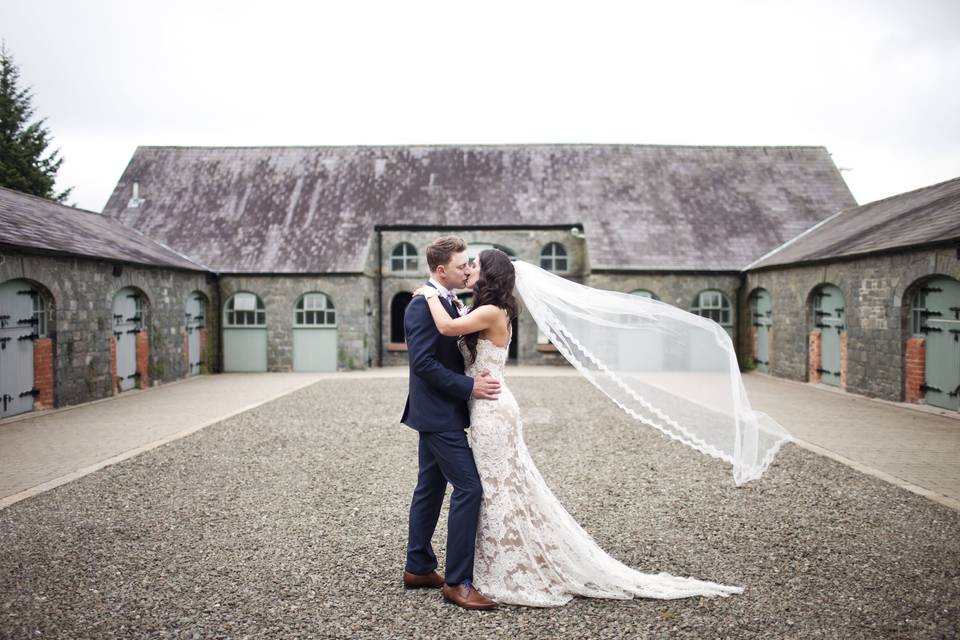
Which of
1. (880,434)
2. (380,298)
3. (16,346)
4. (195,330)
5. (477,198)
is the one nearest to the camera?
(880,434)

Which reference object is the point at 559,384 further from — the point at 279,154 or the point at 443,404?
the point at 279,154

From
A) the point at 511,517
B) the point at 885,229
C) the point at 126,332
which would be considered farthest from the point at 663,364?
the point at 126,332

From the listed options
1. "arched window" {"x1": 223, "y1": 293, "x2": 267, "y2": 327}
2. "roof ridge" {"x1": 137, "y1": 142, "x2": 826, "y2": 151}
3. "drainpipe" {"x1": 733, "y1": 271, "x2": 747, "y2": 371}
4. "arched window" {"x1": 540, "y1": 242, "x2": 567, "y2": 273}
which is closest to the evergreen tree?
"roof ridge" {"x1": 137, "y1": 142, "x2": 826, "y2": 151}

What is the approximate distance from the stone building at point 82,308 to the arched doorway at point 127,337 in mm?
22

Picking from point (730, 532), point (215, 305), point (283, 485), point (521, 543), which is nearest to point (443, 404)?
point (521, 543)

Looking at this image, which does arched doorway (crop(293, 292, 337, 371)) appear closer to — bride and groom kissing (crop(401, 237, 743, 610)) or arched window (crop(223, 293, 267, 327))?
arched window (crop(223, 293, 267, 327))

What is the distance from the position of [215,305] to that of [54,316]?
25.5 ft

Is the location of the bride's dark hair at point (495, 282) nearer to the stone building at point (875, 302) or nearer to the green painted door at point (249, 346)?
the stone building at point (875, 302)

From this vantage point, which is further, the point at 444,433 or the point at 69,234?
the point at 69,234

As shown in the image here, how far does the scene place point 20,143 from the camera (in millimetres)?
27766

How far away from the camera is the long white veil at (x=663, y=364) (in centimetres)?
428

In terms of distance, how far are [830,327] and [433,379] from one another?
13417 millimetres

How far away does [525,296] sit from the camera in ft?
14.5

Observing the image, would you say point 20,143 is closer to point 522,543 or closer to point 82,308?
point 82,308
